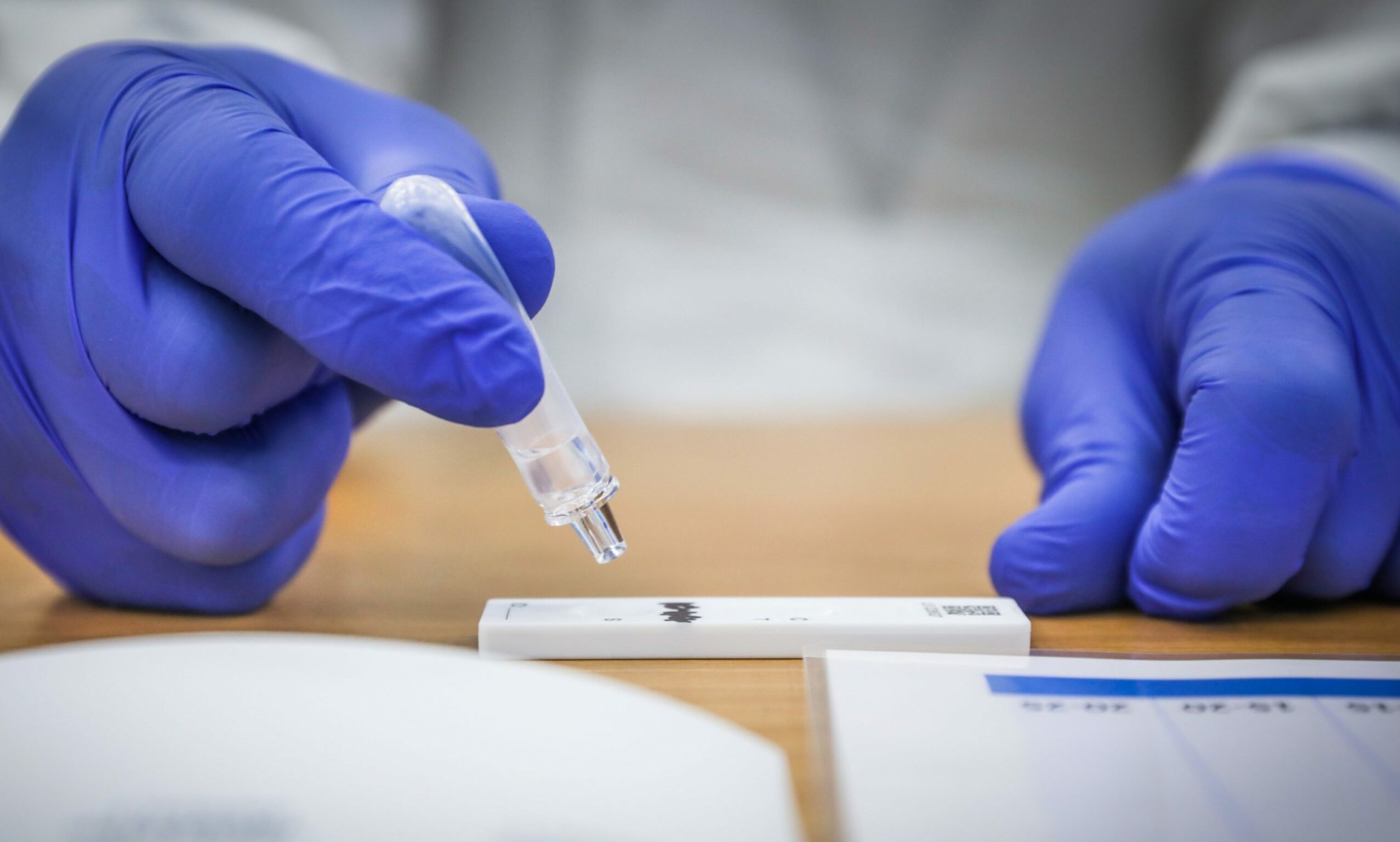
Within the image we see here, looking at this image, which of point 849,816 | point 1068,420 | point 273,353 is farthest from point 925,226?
point 849,816

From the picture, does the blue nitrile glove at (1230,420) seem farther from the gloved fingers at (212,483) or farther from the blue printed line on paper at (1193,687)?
the gloved fingers at (212,483)

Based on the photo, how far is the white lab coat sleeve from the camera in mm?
1040

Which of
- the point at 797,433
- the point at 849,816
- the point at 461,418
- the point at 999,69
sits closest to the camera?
the point at 849,816

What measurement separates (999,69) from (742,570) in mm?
886

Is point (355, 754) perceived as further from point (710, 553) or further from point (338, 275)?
point (710, 553)

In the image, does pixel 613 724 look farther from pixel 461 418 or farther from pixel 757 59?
pixel 757 59

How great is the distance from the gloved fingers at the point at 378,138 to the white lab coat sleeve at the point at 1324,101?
0.87 meters

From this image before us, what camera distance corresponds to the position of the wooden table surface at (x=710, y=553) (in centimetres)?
45

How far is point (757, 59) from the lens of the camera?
1214 millimetres

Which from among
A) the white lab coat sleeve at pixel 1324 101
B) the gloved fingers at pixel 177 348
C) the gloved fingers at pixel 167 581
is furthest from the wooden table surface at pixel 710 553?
the white lab coat sleeve at pixel 1324 101

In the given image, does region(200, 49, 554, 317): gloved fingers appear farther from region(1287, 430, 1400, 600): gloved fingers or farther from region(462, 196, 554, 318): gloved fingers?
region(1287, 430, 1400, 600): gloved fingers

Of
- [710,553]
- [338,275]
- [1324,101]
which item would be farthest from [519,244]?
[1324,101]

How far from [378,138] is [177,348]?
0.15m

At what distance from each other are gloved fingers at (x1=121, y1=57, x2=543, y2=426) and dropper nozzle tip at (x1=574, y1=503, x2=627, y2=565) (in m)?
0.06
